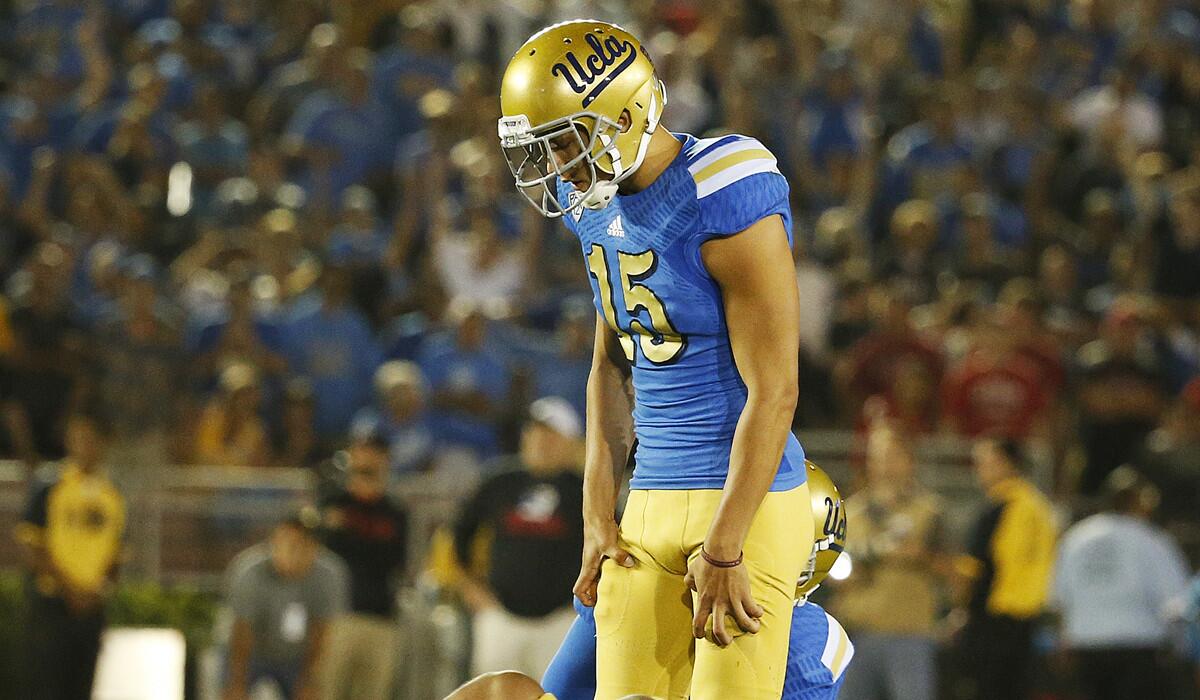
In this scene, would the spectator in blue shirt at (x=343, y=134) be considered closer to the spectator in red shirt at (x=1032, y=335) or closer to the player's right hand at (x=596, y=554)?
the spectator in red shirt at (x=1032, y=335)

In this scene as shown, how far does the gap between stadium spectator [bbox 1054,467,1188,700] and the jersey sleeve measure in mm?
6615

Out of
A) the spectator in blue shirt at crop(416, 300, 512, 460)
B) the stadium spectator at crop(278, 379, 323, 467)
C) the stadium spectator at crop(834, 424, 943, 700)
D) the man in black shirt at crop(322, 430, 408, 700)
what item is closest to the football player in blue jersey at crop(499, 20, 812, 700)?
the stadium spectator at crop(834, 424, 943, 700)

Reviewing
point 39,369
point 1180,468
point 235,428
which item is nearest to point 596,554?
point 235,428

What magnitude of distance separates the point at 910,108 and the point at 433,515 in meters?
5.50

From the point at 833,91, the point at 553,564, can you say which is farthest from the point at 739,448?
the point at 833,91

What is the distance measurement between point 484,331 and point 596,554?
23.1 feet

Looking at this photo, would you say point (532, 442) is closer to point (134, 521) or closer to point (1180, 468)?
point (134, 521)

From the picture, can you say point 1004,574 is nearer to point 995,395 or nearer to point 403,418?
point 995,395

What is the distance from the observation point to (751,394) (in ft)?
12.6

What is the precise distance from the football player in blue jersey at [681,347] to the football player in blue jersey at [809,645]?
6.3 inches

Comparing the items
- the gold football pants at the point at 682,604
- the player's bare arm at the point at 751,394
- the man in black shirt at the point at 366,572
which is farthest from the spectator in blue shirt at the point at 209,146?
the player's bare arm at the point at 751,394

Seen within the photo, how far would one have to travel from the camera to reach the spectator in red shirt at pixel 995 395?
10.9m

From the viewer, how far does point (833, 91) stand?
1344 centimetres

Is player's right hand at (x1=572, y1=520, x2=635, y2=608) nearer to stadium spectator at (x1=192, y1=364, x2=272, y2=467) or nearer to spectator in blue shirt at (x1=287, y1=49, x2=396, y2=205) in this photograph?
stadium spectator at (x1=192, y1=364, x2=272, y2=467)
